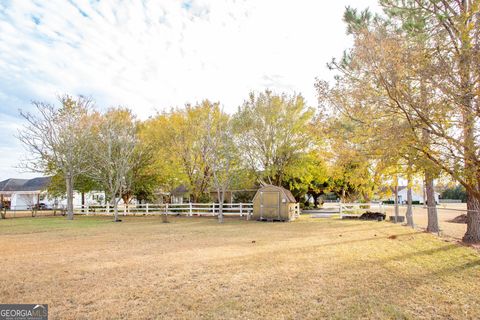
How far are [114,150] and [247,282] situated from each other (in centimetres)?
2266

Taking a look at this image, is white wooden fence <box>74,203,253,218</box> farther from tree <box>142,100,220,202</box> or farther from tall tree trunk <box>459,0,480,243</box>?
tall tree trunk <box>459,0,480,243</box>

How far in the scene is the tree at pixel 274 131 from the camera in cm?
2430

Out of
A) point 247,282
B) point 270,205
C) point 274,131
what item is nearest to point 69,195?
point 270,205

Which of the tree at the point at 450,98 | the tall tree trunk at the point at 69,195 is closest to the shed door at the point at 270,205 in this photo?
the tree at the point at 450,98

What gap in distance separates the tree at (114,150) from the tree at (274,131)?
8.79 meters

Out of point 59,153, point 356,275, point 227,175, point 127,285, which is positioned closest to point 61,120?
point 59,153

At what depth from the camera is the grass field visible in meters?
4.41

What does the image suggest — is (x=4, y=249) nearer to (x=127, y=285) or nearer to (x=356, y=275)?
(x=127, y=285)

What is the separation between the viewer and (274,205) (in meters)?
21.1

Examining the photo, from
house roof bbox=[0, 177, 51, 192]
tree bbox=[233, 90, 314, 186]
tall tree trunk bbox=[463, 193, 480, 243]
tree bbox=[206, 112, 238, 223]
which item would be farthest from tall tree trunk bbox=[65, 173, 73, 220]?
tall tree trunk bbox=[463, 193, 480, 243]

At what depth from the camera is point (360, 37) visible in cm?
809

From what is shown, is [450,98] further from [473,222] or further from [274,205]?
[274,205]

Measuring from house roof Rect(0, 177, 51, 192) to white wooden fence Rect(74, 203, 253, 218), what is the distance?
62.5 ft

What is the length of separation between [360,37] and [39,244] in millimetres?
12179
